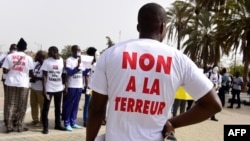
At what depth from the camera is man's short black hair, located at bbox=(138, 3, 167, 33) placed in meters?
2.13

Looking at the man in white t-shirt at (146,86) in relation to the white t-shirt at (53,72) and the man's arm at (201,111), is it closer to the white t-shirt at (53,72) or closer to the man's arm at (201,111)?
the man's arm at (201,111)

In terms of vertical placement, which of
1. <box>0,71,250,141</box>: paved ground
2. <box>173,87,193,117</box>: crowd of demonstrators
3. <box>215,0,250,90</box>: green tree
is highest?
<box>215,0,250,90</box>: green tree

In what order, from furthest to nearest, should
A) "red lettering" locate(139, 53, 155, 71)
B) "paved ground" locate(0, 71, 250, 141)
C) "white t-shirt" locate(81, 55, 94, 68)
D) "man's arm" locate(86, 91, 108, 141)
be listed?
"white t-shirt" locate(81, 55, 94, 68) → "paved ground" locate(0, 71, 250, 141) → "man's arm" locate(86, 91, 108, 141) → "red lettering" locate(139, 53, 155, 71)

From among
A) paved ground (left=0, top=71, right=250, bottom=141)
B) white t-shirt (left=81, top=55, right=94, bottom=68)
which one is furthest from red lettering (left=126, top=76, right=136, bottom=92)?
white t-shirt (left=81, top=55, right=94, bottom=68)

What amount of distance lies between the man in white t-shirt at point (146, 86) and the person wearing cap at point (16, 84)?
5062 millimetres

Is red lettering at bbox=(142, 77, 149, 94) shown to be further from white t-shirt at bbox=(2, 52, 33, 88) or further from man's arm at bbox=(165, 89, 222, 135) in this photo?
white t-shirt at bbox=(2, 52, 33, 88)

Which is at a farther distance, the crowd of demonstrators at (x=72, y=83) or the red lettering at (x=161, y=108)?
the crowd of demonstrators at (x=72, y=83)

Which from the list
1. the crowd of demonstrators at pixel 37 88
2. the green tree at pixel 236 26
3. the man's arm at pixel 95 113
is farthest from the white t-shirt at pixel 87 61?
the green tree at pixel 236 26

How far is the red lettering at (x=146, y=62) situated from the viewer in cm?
204

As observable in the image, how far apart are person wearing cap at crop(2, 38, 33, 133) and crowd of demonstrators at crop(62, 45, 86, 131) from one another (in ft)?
2.75

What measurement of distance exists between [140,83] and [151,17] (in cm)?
41

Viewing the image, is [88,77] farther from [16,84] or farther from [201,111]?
[201,111]

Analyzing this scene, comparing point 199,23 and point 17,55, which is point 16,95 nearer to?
point 17,55

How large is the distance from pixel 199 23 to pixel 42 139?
27.2 metres
